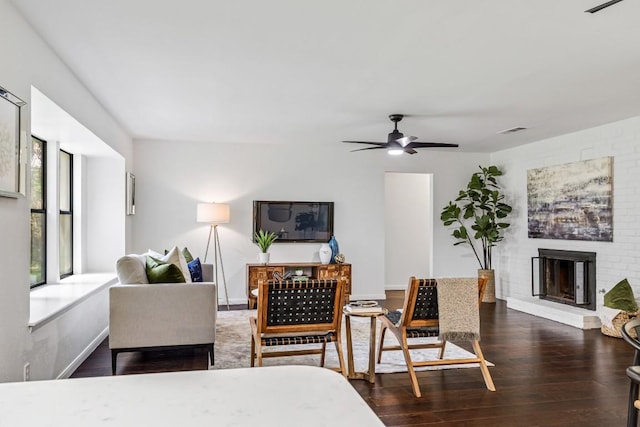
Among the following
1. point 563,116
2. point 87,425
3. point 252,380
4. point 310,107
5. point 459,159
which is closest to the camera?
point 87,425

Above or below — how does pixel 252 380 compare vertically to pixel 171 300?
above

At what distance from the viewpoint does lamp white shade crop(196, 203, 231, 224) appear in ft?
20.7

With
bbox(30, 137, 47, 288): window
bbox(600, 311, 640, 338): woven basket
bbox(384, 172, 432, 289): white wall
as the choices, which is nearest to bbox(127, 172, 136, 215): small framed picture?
bbox(30, 137, 47, 288): window

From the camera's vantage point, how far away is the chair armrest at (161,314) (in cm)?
366

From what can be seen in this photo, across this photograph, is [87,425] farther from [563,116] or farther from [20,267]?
[563,116]

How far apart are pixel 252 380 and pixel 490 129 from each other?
5.53 m

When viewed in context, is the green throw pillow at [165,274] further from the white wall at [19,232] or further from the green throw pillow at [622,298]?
the green throw pillow at [622,298]

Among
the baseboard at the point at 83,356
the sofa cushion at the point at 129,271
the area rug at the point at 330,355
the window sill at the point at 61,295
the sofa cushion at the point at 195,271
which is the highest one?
the sofa cushion at the point at 129,271

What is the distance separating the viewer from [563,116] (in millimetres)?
5059

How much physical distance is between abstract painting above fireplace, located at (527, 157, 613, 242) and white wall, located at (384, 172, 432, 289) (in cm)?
218

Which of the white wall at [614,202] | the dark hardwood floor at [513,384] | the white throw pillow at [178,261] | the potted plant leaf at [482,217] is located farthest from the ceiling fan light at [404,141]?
the potted plant leaf at [482,217]

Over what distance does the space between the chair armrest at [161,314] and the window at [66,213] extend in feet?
5.87

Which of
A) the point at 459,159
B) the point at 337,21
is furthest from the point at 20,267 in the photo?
the point at 459,159

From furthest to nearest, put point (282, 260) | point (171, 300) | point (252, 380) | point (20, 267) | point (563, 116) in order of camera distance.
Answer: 1. point (282, 260)
2. point (563, 116)
3. point (171, 300)
4. point (20, 267)
5. point (252, 380)
